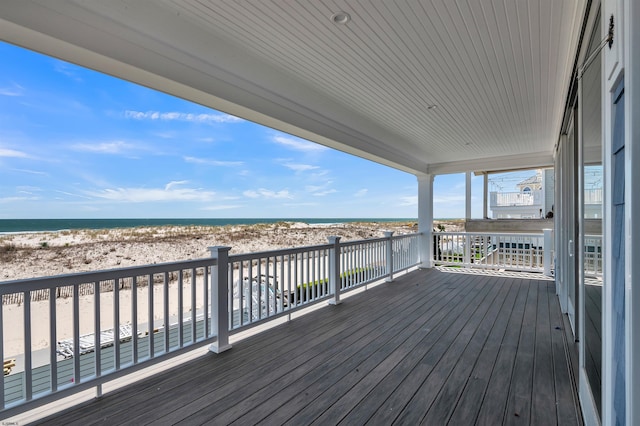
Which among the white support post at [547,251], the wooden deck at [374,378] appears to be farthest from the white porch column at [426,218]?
the wooden deck at [374,378]

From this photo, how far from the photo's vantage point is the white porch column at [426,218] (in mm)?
7250

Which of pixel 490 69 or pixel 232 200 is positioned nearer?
pixel 490 69

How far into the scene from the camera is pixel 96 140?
81.3 ft

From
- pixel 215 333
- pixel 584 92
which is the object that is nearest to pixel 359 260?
pixel 215 333

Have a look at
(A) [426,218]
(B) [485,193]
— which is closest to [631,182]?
(A) [426,218]

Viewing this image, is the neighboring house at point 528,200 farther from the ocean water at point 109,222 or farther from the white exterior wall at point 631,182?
the ocean water at point 109,222

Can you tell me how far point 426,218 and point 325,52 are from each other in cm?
552

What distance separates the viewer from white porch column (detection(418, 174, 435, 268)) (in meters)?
7.25

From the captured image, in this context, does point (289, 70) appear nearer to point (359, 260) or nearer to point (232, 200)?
point (359, 260)

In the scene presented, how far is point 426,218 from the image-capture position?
727 cm

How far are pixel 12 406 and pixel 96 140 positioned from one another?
96.9 feet

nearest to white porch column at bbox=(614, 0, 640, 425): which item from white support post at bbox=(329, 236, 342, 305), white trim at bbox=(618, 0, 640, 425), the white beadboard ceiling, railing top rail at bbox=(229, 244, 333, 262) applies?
white trim at bbox=(618, 0, 640, 425)

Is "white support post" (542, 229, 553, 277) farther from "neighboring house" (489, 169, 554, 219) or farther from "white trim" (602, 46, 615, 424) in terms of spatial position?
"white trim" (602, 46, 615, 424)

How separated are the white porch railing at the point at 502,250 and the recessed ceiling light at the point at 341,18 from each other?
5.86 metres
